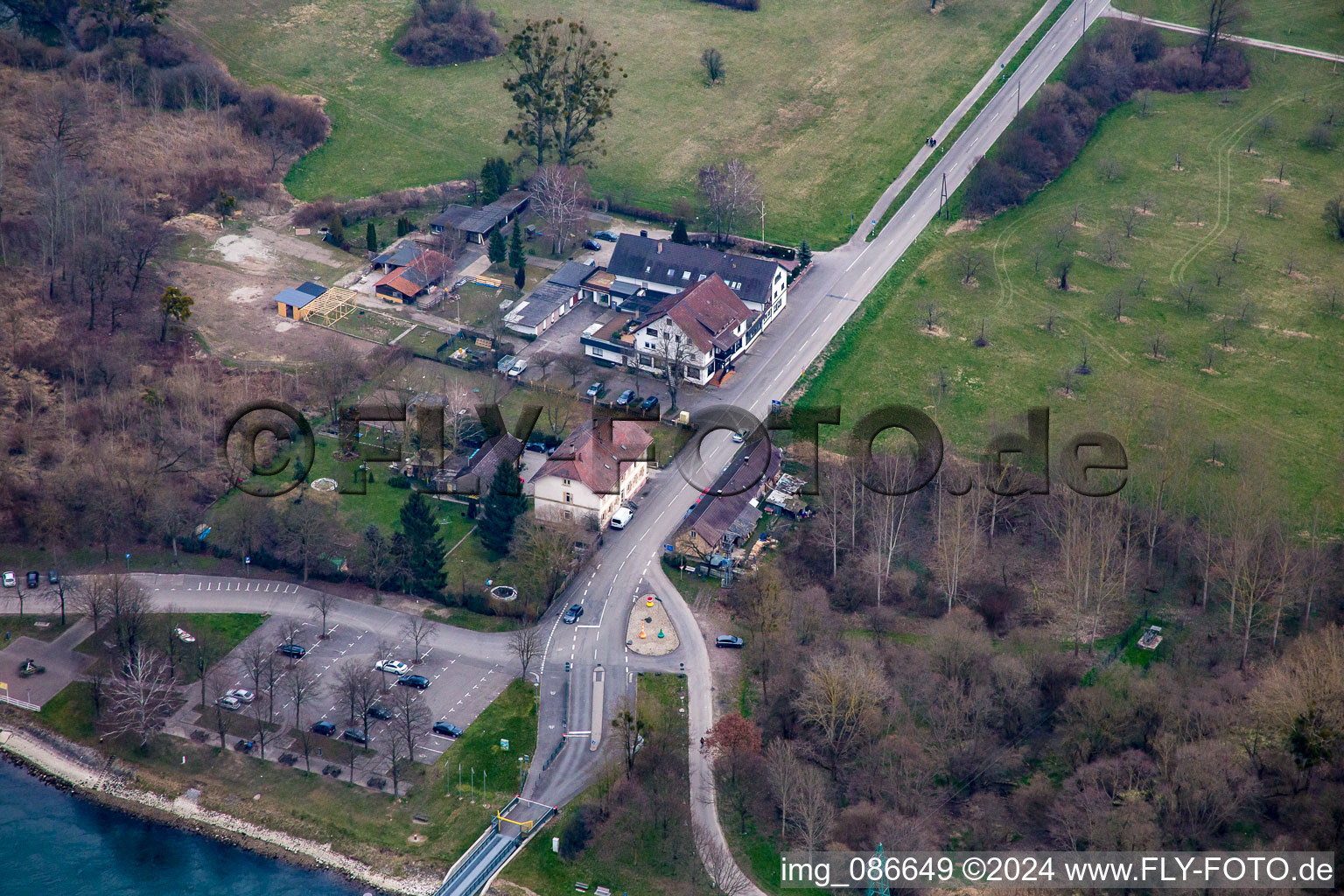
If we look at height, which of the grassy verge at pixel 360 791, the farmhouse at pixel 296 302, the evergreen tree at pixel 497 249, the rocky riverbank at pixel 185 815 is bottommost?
the rocky riverbank at pixel 185 815

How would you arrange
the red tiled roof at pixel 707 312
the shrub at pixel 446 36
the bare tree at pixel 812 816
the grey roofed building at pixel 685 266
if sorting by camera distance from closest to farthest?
the bare tree at pixel 812 816
the red tiled roof at pixel 707 312
the grey roofed building at pixel 685 266
the shrub at pixel 446 36

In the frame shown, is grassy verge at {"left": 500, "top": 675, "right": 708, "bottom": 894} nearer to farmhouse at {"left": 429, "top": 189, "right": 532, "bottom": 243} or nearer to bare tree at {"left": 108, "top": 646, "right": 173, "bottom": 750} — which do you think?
bare tree at {"left": 108, "top": 646, "right": 173, "bottom": 750}

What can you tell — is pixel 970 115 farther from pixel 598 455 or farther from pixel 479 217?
pixel 598 455

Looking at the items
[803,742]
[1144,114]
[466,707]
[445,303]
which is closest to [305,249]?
[445,303]

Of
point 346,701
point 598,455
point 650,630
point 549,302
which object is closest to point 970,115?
point 549,302

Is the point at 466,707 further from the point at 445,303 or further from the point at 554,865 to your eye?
the point at 445,303

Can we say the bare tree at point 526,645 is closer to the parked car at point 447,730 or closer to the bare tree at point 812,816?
the parked car at point 447,730

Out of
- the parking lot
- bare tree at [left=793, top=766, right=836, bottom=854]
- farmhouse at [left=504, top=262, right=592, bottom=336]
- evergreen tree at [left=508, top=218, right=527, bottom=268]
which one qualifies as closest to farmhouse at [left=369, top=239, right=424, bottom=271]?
evergreen tree at [left=508, top=218, right=527, bottom=268]

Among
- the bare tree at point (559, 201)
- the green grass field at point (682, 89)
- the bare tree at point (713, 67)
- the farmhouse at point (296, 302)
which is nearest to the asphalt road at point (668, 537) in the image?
the green grass field at point (682, 89)
